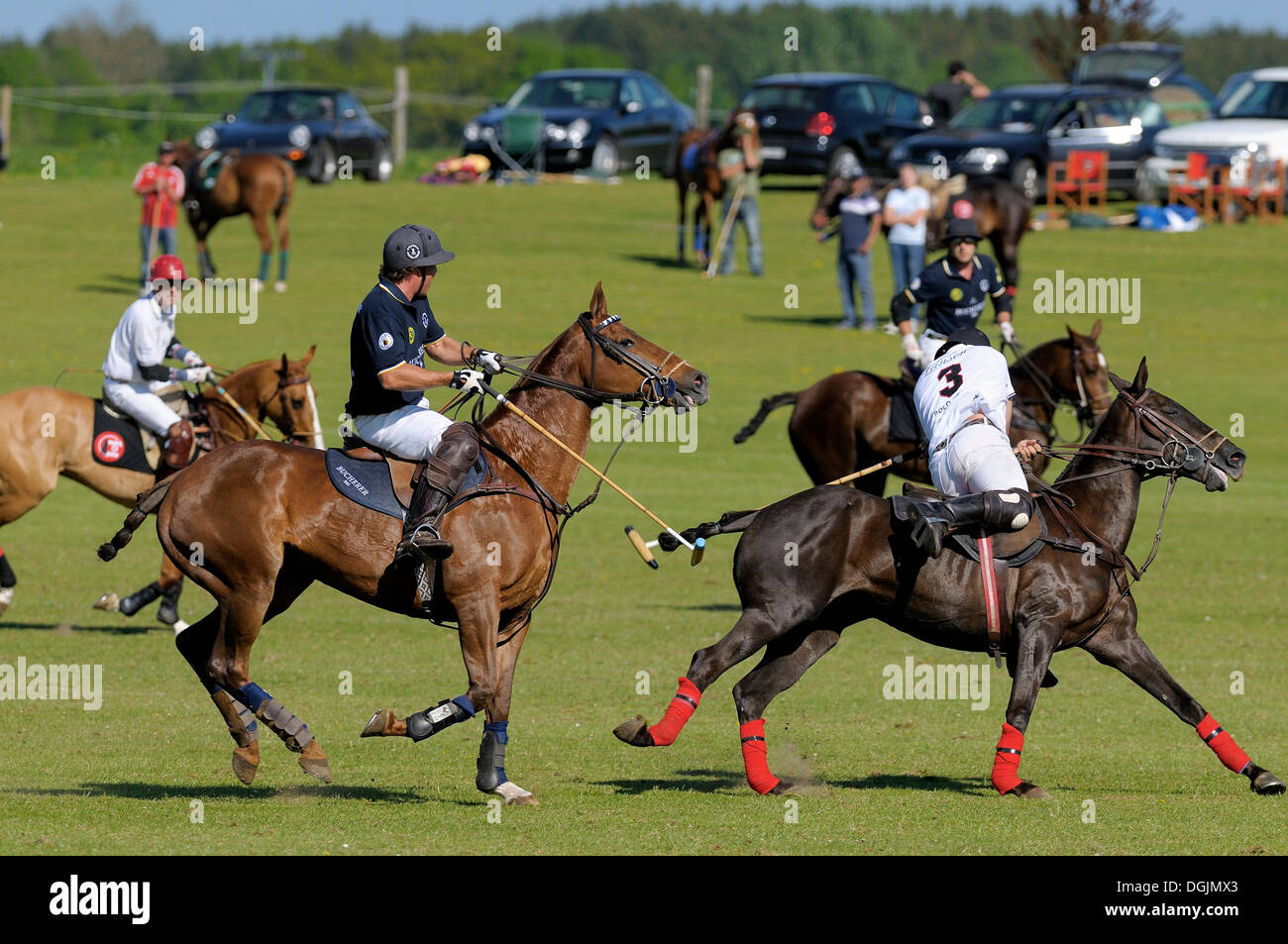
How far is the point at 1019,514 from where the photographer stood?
9.42 metres

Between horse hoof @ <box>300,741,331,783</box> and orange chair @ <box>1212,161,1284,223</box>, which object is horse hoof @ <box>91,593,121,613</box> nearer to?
horse hoof @ <box>300,741,331,783</box>

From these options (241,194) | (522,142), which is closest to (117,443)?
(241,194)

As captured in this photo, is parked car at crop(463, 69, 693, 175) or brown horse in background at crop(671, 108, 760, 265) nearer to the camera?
brown horse in background at crop(671, 108, 760, 265)

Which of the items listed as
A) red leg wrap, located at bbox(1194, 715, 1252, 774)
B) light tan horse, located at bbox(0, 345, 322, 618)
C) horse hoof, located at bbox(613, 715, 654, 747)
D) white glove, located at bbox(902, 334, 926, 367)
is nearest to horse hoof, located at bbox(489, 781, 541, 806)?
horse hoof, located at bbox(613, 715, 654, 747)

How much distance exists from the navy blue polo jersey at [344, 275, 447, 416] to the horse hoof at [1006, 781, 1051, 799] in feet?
12.1

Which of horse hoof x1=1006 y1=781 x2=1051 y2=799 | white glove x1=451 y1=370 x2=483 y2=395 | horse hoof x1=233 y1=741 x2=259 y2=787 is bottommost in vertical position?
horse hoof x1=1006 y1=781 x2=1051 y2=799

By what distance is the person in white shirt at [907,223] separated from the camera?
26312mm

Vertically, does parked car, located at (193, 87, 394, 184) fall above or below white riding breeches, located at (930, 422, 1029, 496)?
above

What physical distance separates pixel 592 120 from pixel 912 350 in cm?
2483

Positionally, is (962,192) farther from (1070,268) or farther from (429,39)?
(429,39)

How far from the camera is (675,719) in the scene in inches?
360

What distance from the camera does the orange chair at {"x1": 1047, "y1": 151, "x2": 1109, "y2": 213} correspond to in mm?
35438

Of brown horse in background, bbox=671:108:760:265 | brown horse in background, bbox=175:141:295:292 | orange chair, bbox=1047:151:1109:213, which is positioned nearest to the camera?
brown horse in background, bbox=175:141:295:292

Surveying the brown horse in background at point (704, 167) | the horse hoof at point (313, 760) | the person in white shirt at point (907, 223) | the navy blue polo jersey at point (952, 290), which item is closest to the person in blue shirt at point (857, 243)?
the person in white shirt at point (907, 223)
